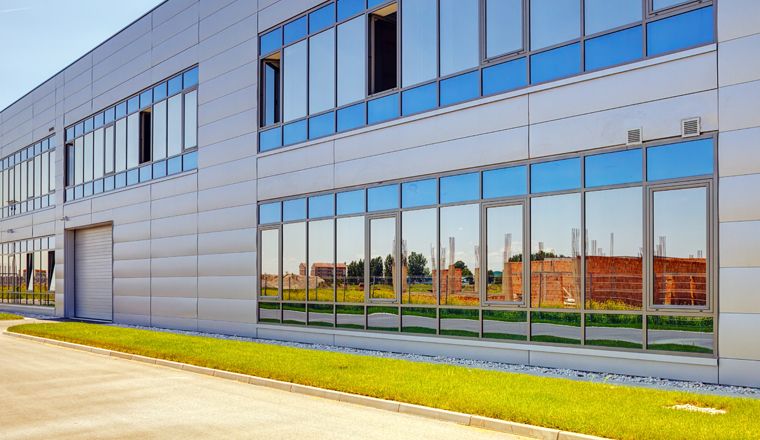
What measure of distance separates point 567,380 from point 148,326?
1883 cm

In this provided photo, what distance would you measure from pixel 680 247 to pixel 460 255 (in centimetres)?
470

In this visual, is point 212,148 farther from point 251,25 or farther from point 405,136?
point 405,136

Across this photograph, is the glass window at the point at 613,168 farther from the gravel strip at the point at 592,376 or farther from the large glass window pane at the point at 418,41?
the large glass window pane at the point at 418,41

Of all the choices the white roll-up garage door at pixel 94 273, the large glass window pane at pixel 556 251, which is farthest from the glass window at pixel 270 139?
the white roll-up garage door at pixel 94 273

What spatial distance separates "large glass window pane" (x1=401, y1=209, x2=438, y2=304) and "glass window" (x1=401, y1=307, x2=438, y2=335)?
0.20 m

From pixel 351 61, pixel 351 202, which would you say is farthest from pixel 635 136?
pixel 351 61

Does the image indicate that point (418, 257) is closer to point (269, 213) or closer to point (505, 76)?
point (505, 76)

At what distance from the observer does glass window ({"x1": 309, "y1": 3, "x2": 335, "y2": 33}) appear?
18156 millimetres

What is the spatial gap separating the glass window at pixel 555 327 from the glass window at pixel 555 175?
240 centimetres

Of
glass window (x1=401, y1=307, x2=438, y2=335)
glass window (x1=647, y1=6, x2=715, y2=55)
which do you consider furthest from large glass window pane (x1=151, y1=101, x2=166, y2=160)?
glass window (x1=647, y1=6, x2=715, y2=55)

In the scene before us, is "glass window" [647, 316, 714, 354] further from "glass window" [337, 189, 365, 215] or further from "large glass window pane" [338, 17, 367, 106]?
"large glass window pane" [338, 17, 367, 106]

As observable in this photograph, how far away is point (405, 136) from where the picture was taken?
1564 cm

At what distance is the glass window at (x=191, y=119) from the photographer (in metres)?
23.2

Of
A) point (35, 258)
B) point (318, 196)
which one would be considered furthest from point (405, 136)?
point (35, 258)
